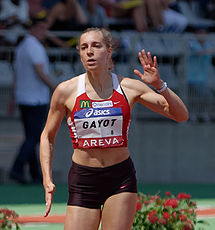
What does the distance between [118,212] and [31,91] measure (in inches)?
237

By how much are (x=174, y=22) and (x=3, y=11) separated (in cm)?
332

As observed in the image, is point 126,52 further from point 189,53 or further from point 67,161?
point 67,161

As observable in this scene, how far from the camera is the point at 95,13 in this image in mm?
13586

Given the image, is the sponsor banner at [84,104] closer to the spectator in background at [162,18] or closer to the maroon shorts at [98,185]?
the maroon shorts at [98,185]

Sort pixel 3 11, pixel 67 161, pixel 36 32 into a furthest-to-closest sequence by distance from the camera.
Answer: pixel 3 11 < pixel 67 161 < pixel 36 32

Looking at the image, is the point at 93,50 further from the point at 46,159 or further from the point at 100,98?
the point at 46,159

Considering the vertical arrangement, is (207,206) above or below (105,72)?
below

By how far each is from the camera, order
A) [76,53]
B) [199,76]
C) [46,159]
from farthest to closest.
Answer: 1. [199,76]
2. [76,53]
3. [46,159]

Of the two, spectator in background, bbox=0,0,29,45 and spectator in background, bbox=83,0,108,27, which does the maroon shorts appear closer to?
spectator in background, bbox=0,0,29,45

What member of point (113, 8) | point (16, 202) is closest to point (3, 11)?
point (113, 8)

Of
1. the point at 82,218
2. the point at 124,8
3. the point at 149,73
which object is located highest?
the point at 124,8

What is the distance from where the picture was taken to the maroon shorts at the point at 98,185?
496 centimetres

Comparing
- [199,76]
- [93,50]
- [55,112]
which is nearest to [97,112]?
[55,112]

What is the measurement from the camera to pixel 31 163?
10859 mm
